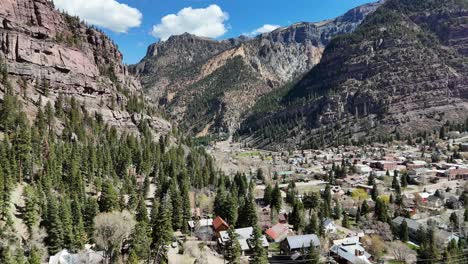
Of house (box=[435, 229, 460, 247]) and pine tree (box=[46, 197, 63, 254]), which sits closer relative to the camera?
pine tree (box=[46, 197, 63, 254])

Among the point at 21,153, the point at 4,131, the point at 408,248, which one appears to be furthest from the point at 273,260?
the point at 4,131

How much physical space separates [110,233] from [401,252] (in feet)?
151

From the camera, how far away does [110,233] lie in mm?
50062

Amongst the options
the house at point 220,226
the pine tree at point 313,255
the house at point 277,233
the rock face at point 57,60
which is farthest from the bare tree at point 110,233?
the rock face at point 57,60

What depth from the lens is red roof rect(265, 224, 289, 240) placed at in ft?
219

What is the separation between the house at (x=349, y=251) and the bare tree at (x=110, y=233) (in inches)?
1290

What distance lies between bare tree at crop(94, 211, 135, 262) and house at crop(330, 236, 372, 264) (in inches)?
1290

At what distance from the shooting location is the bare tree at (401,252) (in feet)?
191

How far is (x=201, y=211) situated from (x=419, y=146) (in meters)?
126

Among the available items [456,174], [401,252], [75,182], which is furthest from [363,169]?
[75,182]

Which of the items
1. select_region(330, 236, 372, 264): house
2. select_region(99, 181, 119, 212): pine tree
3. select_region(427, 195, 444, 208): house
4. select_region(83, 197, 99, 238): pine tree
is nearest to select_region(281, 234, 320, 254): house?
select_region(330, 236, 372, 264): house

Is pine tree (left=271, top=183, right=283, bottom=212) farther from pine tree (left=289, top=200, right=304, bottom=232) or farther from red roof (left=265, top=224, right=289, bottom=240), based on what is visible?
red roof (left=265, top=224, right=289, bottom=240)

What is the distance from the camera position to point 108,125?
117m

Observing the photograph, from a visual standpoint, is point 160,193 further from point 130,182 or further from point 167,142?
point 167,142
